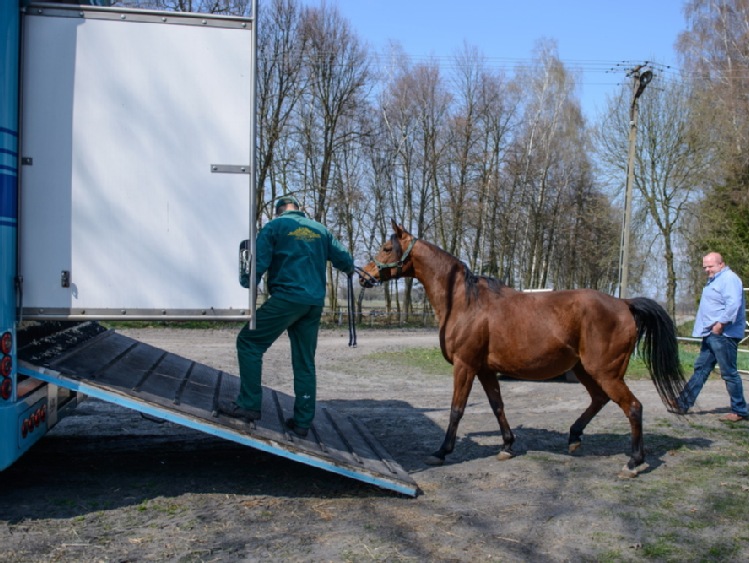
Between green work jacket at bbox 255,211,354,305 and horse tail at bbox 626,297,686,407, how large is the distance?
3.04 metres

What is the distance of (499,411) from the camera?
6.70m

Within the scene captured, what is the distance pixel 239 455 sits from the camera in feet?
21.4

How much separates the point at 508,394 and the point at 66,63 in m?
8.32

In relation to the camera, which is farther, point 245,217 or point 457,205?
point 457,205

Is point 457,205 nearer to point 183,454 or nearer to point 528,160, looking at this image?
point 528,160

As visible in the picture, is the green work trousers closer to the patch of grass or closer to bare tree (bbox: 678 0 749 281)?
the patch of grass

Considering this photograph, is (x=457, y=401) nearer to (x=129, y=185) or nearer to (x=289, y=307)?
(x=289, y=307)

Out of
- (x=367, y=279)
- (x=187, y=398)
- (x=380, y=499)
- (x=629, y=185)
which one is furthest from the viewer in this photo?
(x=629, y=185)

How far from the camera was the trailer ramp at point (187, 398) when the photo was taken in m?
4.76

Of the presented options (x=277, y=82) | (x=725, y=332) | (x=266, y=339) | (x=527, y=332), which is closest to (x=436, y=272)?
(x=527, y=332)

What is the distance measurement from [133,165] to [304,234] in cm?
141

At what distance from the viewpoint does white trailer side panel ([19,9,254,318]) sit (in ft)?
15.5

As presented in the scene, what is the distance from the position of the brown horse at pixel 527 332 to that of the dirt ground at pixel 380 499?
23.3 inches

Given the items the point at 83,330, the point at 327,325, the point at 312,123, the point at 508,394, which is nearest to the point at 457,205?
the point at 312,123
